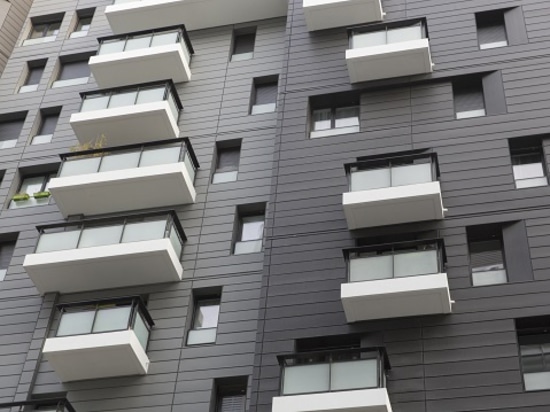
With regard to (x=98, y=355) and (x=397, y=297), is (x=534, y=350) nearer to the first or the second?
(x=397, y=297)

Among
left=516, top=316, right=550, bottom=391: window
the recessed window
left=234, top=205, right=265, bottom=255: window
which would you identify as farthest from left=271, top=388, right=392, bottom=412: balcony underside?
the recessed window

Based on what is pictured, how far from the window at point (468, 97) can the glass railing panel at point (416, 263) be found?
19.9 ft

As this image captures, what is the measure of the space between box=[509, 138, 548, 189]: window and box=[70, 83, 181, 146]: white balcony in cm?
1151

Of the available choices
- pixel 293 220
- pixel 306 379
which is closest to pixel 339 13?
pixel 293 220

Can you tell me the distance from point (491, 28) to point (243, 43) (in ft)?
32.0

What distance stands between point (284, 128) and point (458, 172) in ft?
19.6

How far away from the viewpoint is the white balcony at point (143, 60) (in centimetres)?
3325

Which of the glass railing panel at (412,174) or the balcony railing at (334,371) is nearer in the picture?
the balcony railing at (334,371)

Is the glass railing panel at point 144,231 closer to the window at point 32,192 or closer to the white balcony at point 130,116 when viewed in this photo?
the white balcony at point 130,116

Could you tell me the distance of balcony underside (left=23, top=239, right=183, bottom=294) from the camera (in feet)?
88.2

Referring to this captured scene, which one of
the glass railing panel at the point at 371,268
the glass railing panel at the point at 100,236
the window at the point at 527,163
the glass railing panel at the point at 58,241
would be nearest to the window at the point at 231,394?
the glass railing panel at the point at 371,268

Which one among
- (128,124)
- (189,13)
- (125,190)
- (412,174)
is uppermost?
(189,13)

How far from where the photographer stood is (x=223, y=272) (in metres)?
27.2

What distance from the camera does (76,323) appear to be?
25500 millimetres
